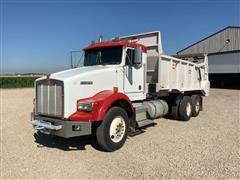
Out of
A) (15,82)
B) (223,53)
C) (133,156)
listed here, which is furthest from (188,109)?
(15,82)

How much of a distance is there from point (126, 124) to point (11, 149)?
3081 mm

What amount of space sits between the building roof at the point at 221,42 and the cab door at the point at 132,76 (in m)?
25.3

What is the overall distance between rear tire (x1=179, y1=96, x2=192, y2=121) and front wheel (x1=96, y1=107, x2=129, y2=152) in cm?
427

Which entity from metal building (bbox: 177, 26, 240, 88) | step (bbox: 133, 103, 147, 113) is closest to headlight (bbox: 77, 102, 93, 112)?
step (bbox: 133, 103, 147, 113)

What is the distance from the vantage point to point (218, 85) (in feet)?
118

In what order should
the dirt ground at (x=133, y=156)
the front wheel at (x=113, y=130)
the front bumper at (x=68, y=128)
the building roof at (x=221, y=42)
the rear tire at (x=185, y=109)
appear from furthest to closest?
the building roof at (x=221, y=42) → the rear tire at (x=185, y=109) → the front wheel at (x=113, y=130) → the front bumper at (x=68, y=128) → the dirt ground at (x=133, y=156)

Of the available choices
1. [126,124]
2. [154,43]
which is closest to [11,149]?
[126,124]

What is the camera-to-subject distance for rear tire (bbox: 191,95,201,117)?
11875 millimetres

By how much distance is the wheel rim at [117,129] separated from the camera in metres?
6.85

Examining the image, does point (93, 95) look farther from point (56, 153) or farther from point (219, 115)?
point (219, 115)

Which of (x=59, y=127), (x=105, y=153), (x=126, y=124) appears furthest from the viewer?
(x=126, y=124)

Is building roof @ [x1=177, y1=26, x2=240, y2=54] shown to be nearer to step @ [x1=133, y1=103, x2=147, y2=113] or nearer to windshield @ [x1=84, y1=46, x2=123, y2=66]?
step @ [x1=133, y1=103, x2=147, y2=113]

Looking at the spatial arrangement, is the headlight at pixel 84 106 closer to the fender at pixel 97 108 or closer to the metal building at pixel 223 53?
the fender at pixel 97 108

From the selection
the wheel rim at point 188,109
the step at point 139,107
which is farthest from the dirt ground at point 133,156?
the wheel rim at point 188,109
